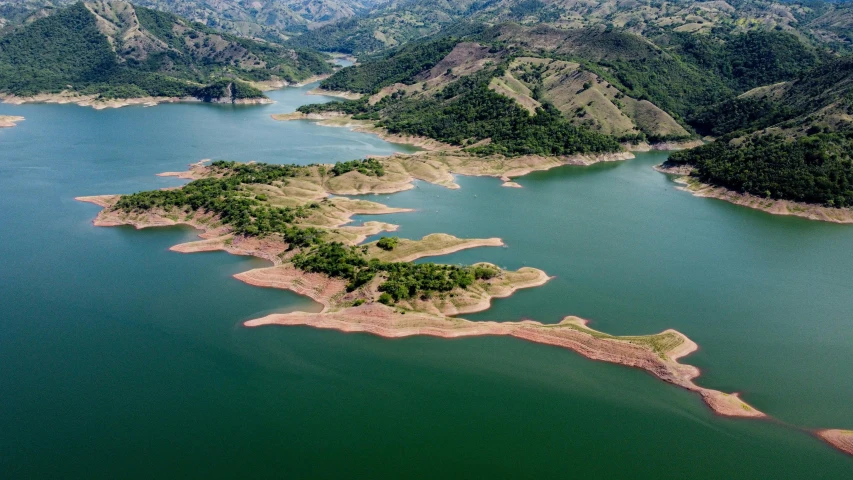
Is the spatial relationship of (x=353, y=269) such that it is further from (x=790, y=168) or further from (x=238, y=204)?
(x=790, y=168)

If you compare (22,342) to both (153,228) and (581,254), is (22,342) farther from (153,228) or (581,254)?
(581,254)

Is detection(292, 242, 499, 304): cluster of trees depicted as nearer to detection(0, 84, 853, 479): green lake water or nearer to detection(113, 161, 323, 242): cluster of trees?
detection(0, 84, 853, 479): green lake water

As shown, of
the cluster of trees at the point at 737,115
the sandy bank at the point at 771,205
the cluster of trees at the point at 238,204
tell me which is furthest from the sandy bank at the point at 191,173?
the cluster of trees at the point at 737,115

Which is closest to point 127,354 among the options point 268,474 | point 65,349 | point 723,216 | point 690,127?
point 65,349

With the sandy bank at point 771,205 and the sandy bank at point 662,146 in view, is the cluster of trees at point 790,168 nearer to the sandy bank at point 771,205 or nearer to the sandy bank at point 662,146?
the sandy bank at point 771,205

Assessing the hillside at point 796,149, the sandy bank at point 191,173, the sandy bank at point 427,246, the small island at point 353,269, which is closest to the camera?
the small island at point 353,269

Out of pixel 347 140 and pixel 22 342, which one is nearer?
pixel 22 342
